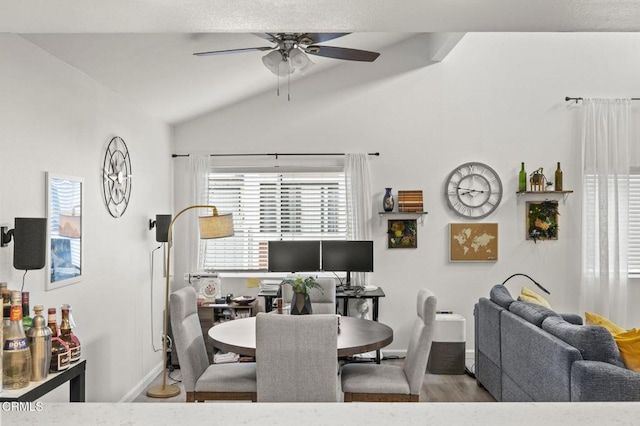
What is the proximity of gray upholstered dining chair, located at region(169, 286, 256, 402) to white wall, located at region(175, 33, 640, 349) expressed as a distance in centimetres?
→ 269

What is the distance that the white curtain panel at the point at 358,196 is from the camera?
5.85 metres

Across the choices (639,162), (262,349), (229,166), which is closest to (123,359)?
(262,349)

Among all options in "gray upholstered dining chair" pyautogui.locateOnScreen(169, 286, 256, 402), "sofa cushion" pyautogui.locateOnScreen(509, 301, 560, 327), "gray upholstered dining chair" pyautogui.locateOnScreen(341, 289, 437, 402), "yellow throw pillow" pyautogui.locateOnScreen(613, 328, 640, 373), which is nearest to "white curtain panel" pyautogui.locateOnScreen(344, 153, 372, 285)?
"sofa cushion" pyautogui.locateOnScreen(509, 301, 560, 327)

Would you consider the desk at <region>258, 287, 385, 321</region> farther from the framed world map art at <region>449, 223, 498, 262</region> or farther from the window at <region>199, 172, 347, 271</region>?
the framed world map art at <region>449, 223, 498, 262</region>

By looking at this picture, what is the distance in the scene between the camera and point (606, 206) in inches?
225

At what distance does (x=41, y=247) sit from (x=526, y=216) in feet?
16.1

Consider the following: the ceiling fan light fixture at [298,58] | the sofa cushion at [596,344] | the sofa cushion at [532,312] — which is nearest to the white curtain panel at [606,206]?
the sofa cushion at [532,312]

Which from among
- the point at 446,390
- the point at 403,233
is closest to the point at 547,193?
the point at 403,233

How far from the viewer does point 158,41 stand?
352 cm

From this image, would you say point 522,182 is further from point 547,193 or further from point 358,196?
point 358,196

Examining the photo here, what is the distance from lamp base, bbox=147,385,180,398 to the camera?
455cm
